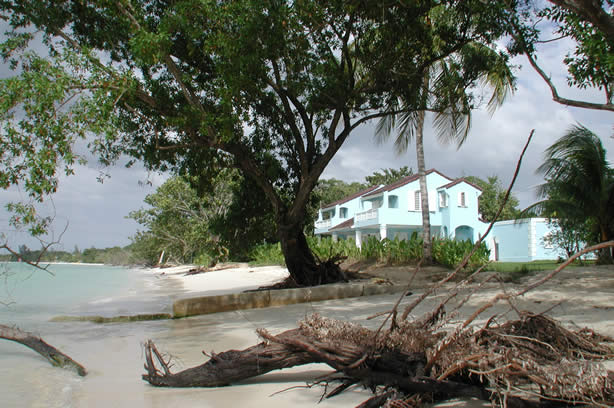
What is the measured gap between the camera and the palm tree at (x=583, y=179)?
39.3 ft

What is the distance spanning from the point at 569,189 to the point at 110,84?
1215 cm

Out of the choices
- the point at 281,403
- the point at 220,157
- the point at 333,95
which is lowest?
the point at 281,403

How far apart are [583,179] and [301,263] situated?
8.27m

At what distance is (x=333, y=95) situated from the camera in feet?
33.3

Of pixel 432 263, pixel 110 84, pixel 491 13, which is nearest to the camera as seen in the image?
pixel 110 84

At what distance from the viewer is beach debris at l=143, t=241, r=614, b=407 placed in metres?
2.63

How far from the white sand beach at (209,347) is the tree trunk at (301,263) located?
177 cm

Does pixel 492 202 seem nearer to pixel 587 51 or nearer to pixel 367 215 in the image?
pixel 367 215

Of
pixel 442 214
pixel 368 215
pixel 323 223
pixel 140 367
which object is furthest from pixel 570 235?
pixel 323 223

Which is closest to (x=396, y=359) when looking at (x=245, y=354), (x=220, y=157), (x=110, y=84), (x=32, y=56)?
(x=245, y=354)

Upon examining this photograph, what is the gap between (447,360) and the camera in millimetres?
3049

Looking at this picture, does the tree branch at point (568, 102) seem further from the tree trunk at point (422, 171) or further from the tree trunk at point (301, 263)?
the tree trunk at point (422, 171)

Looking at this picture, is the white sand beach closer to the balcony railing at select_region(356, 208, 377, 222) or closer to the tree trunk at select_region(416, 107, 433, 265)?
the tree trunk at select_region(416, 107, 433, 265)

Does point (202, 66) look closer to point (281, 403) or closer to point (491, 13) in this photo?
point (491, 13)
